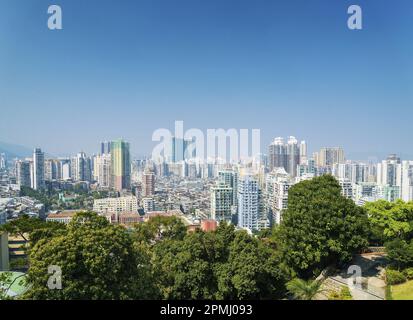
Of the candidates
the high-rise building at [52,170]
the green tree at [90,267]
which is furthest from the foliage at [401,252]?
the high-rise building at [52,170]

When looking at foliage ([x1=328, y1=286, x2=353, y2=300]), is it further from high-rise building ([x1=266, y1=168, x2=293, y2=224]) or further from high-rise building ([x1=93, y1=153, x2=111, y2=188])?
high-rise building ([x1=93, y1=153, x2=111, y2=188])

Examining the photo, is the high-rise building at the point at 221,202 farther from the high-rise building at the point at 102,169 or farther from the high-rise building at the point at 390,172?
the high-rise building at the point at 390,172

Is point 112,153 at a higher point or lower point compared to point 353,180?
higher

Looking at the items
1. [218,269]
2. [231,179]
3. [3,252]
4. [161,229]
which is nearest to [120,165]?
[231,179]

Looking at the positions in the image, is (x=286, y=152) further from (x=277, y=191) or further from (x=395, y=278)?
(x=395, y=278)
